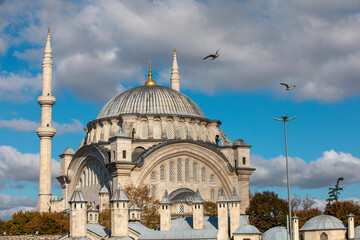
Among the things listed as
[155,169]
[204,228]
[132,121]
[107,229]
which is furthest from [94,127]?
[204,228]

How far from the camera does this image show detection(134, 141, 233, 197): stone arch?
5600cm

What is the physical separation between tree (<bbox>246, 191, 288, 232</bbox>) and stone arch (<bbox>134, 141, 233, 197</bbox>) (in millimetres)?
8418

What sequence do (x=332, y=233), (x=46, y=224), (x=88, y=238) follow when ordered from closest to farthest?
1. (x=88, y=238)
2. (x=332, y=233)
3. (x=46, y=224)

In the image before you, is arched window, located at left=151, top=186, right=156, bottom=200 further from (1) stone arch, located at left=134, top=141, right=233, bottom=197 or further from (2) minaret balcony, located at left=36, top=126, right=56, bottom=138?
(2) minaret balcony, located at left=36, top=126, right=56, bottom=138

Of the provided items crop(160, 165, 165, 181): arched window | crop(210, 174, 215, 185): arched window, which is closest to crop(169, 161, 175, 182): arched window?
crop(160, 165, 165, 181): arched window

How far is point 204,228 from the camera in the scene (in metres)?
41.5

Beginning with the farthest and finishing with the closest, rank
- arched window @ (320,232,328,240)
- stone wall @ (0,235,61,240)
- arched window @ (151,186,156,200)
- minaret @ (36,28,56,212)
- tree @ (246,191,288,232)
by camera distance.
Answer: minaret @ (36,28,56,212) < arched window @ (151,186,156,200) < stone wall @ (0,235,61,240) < tree @ (246,191,288,232) < arched window @ (320,232,328,240)

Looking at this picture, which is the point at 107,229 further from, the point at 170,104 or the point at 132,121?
the point at 170,104

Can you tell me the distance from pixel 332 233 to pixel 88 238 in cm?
1785

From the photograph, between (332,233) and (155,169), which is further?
A: (155,169)

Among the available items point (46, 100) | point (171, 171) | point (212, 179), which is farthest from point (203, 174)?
point (46, 100)

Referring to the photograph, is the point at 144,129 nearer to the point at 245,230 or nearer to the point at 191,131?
the point at 191,131

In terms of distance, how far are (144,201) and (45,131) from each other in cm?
1608

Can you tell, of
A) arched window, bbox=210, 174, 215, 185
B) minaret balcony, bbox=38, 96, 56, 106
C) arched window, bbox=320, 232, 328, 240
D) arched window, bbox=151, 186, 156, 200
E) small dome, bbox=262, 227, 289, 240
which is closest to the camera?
small dome, bbox=262, 227, 289, 240
